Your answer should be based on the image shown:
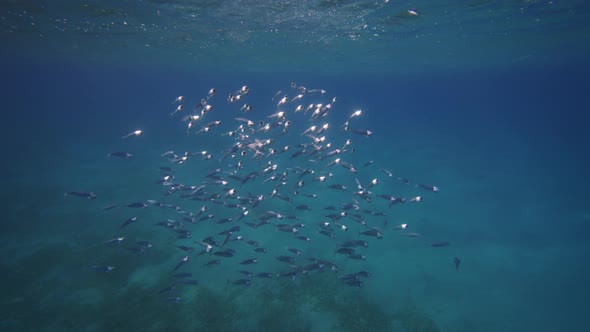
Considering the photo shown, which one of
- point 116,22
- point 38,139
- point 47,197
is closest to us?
point 47,197

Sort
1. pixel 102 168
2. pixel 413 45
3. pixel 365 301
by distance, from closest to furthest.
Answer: pixel 365 301 → pixel 102 168 → pixel 413 45

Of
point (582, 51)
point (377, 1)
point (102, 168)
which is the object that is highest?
point (377, 1)

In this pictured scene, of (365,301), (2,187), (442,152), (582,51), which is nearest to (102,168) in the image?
(2,187)

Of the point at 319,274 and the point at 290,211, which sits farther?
the point at 290,211

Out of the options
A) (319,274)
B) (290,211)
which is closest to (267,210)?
(290,211)

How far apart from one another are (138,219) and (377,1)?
60.3 feet

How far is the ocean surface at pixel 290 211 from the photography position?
1044 cm

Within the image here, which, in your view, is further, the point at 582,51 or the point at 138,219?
the point at 582,51

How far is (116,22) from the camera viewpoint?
22.6 m

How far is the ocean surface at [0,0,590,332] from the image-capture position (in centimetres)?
1044

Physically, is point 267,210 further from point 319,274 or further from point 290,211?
point 319,274

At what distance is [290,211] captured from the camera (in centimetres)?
1827

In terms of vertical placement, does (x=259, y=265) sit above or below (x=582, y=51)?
below

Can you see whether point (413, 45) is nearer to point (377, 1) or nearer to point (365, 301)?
point (377, 1)
